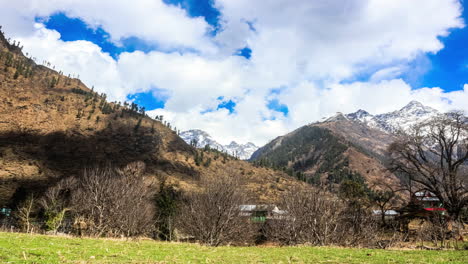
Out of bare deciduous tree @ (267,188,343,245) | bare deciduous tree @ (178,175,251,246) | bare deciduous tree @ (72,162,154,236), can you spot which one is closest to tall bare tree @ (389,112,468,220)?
bare deciduous tree @ (267,188,343,245)

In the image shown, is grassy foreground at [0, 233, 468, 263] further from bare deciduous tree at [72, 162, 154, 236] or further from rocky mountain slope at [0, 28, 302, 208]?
rocky mountain slope at [0, 28, 302, 208]

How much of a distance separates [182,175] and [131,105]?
7997 cm

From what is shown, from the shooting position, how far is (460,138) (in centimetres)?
3469

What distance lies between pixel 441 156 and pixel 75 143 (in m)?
131

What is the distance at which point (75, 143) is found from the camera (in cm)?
12569

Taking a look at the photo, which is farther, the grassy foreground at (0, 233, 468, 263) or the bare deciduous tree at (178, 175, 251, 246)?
the bare deciduous tree at (178, 175, 251, 246)

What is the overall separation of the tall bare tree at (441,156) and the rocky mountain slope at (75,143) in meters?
64.9

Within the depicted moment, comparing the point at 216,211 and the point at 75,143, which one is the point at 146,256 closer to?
the point at 216,211

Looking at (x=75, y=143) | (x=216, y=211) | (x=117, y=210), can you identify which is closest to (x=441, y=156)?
(x=216, y=211)

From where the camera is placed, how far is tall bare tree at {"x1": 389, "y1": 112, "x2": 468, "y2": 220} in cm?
3300

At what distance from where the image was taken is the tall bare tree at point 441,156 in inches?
1299

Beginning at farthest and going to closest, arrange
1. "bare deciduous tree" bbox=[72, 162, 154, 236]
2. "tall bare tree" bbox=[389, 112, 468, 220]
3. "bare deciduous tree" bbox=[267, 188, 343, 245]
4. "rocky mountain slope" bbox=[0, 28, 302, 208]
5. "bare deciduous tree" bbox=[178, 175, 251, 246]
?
"rocky mountain slope" bbox=[0, 28, 302, 208] < "bare deciduous tree" bbox=[72, 162, 154, 236] < "tall bare tree" bbox=[389, 112, 468, 220] < "bare deciduous tree" bbox=[178, 175, 251, 246] < "bare deciduous tree" bbox=[267, 188, 343, 245]

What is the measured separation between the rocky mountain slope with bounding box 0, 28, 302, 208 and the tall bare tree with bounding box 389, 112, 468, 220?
64.9 meters

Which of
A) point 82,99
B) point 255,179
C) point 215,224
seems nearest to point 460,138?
point 215,224
